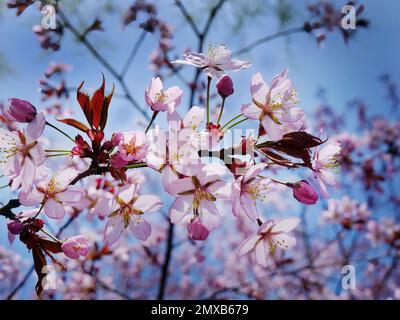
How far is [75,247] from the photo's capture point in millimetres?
1031

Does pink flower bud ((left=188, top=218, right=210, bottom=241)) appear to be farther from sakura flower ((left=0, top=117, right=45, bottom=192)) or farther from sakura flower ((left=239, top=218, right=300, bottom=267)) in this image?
sakura flower ((left=0, top=117, right=45, bottom=192))

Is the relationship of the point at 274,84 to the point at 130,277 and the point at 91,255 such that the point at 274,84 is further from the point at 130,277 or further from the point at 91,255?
the point at 130,277

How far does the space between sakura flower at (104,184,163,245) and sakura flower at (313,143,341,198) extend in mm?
469

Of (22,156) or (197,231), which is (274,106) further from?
(22,156)

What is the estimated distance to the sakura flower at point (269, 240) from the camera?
1.09 metres

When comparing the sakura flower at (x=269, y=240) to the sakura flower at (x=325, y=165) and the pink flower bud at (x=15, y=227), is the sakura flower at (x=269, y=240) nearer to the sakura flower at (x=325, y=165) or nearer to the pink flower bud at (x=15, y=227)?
the sakura flower at (x=325, y=165)

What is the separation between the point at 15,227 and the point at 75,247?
0.53 feet

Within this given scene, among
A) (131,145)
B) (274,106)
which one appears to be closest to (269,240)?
(274,106)

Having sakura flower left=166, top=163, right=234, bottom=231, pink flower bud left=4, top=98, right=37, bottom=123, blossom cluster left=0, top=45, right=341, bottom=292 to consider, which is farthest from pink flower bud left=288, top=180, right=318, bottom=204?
pink flower bud left=4, top=98, right=37, bottom=123

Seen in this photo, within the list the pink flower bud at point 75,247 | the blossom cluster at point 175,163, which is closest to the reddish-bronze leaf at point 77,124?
the blossom cluster at point 175,163

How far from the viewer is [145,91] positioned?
1096 millimetres

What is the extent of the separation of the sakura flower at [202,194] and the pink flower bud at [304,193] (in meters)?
0.21

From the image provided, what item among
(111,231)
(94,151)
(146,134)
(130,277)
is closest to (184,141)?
(146,134)
